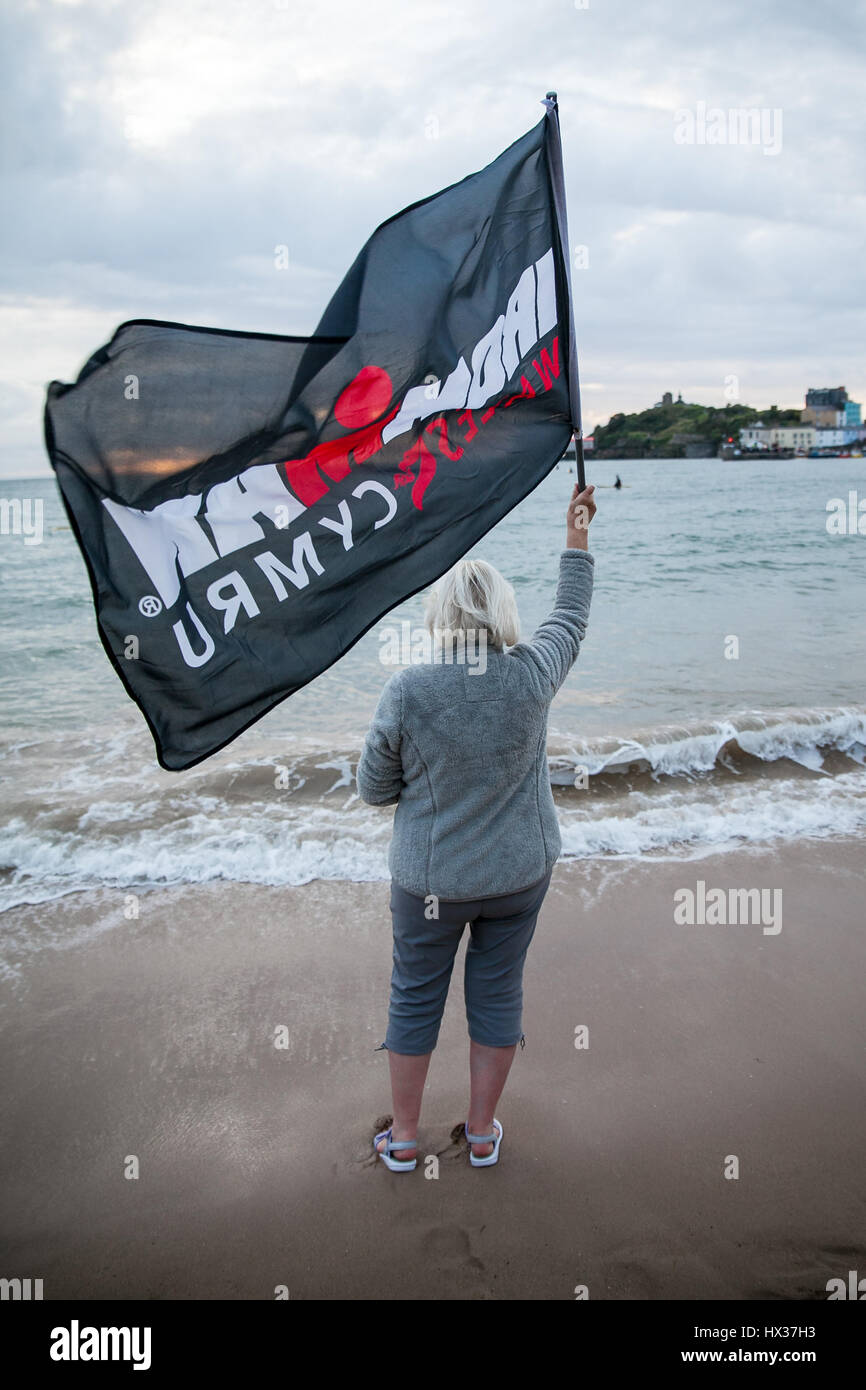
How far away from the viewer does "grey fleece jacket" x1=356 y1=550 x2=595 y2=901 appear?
224cm

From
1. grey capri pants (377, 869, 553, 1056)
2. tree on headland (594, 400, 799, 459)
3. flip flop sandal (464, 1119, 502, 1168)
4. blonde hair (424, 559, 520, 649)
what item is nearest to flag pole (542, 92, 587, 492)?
blonde hair (424, 559, 520, 649)

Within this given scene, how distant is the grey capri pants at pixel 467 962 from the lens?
7.89 feet

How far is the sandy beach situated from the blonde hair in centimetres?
175

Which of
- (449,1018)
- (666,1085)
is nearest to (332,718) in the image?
(449,1018)

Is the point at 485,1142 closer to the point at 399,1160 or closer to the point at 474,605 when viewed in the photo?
the point at 399,1160

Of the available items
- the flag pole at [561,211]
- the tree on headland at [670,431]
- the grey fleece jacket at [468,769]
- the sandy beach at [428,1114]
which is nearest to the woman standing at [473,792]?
the grey fleece jacket at [468,769]

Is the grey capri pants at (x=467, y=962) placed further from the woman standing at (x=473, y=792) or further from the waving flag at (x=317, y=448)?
the waving flag at (x=317, y=448)

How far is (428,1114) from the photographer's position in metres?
2.98

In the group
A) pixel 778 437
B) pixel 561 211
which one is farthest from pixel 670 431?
pixel 561 211

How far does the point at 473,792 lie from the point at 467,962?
63 cm

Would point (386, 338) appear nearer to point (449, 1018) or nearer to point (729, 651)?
point (449, 1018)

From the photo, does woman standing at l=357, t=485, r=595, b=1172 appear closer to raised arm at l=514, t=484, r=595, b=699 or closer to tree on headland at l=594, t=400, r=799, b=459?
raised arm at l=514, t=484, r=595, b=699

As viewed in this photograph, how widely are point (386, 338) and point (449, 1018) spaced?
2.60 meters
